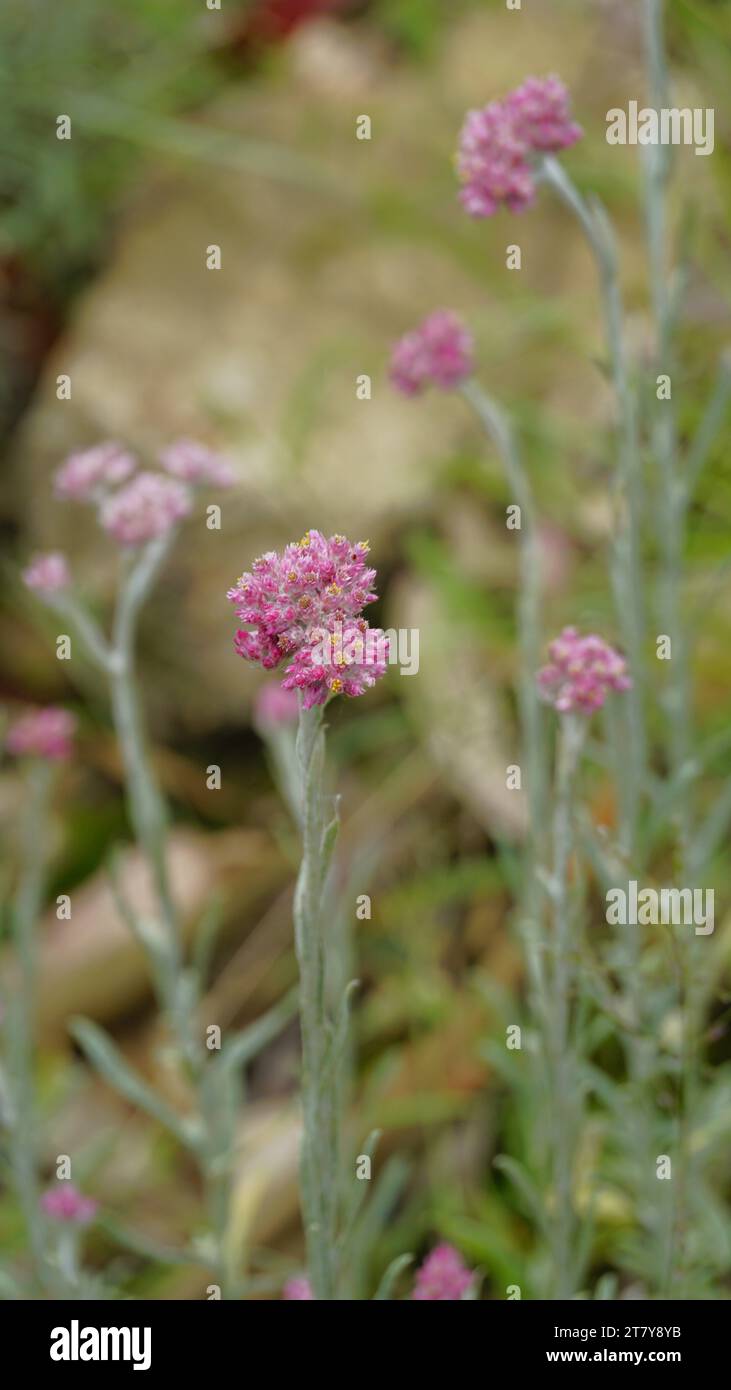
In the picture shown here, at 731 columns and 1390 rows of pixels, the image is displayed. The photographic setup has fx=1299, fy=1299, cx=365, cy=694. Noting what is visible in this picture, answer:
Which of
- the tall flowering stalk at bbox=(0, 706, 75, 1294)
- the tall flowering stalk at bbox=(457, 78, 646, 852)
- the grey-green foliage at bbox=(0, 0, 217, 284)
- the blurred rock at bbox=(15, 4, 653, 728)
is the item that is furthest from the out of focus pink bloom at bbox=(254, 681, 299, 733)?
the grey-green foliage at bbox=(0, 0, 217, 284)

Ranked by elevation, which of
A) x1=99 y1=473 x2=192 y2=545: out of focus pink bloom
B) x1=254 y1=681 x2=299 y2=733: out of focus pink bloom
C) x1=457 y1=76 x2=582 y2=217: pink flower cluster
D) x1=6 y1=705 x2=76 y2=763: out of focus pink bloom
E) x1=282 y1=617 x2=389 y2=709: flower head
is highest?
x1=457 y1=76 x2=582 y2=217: pink flower cluster

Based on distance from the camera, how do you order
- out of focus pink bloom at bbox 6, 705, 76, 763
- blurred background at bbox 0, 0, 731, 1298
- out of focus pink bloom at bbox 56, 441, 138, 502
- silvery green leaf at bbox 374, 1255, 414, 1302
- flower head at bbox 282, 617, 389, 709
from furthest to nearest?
1. blurred background at bbox 0, 0, 731, 1298
2. out of focus pink bloom at bbox 6, 705, 76, 763
3. out of focus pink bloom at bbox 56, 441, 138, 502
4. silvery green leaf at bbox 374, 1255, 414, 1302
5. flower head at bbox 282, 617, 389, 709

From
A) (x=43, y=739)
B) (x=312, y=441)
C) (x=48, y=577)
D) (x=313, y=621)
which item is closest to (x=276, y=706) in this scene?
(x=43, y=739)

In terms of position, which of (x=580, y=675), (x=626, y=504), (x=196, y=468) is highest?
(x=196, y=468)

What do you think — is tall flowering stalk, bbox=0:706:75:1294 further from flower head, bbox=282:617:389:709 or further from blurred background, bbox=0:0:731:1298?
flower head, bbox=282:617:389:709

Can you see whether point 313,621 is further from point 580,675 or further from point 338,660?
point 580,675

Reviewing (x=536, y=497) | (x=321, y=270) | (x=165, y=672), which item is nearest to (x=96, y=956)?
(x=165, y=672)
